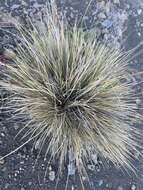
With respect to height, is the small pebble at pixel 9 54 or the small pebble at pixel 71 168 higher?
the small pebble at pixel 9 54

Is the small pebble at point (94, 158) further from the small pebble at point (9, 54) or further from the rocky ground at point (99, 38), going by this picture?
the small pebble at point (9, 54)

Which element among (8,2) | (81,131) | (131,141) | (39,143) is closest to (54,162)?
(39,143)

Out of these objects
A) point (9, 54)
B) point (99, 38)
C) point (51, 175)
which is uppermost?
point (99, 38)

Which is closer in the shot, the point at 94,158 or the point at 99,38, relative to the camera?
the point at 94,158

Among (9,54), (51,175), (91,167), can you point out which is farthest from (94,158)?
(9,54)

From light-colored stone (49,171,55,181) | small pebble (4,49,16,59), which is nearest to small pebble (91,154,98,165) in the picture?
light-colored stone (49,171,55,181)

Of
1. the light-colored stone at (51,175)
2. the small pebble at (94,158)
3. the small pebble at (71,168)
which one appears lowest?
the light-colored stone at (51,175)

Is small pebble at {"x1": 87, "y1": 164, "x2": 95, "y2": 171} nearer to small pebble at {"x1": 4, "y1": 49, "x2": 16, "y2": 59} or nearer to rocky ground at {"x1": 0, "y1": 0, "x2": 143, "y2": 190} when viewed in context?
rocky ground at {"x1": 0, "y1": 0, "x2": 143, "y2": 190}

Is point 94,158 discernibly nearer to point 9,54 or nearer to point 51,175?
point 51,175

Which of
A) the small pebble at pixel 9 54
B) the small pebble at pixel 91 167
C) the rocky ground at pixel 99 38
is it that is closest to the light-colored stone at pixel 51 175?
A: the rocky ground at pixel 99 38
